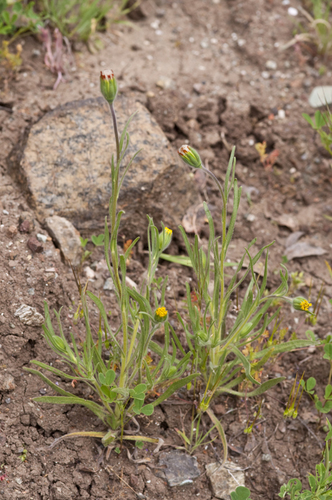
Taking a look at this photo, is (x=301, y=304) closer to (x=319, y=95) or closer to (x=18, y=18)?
(x=319, y=95)

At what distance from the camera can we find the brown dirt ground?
204 cm

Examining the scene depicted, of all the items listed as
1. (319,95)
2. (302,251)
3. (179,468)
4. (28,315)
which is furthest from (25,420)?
(319,95)

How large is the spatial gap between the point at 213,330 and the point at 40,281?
0.84m

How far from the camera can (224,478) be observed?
6.95 feet

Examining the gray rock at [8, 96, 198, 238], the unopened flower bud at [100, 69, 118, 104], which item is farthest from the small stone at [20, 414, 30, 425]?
the unopened flower bud at [100, 69, 118, 104]

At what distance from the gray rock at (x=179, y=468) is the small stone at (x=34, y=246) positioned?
1113 mm

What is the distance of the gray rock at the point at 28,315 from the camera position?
2201mm

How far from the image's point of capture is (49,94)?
10.3ft

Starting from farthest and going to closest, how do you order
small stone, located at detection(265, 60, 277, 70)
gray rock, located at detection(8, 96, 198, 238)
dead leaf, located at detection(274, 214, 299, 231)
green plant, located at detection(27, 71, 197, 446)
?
small stone, located at detection(265, 60, 277, 70) < dead leaf, located at detection(274, 214, 299, 231) < gray rock, located at detection(8, 96, 198, 238) < green plant, located at detection(27, 71, 197, 446)

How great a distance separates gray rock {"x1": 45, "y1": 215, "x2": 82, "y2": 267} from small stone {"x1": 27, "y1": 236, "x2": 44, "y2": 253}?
12 centimetres

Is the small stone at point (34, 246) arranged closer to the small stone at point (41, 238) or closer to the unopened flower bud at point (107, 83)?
the small stone at point (41, 238)

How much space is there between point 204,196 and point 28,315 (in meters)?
1.43

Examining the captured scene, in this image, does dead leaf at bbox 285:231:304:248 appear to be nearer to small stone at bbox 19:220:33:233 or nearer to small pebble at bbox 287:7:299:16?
small stone at bbox 19:220:33:233

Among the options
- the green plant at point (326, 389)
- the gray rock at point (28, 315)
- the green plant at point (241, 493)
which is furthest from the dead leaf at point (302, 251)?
the gray rock at point (28, 315)
